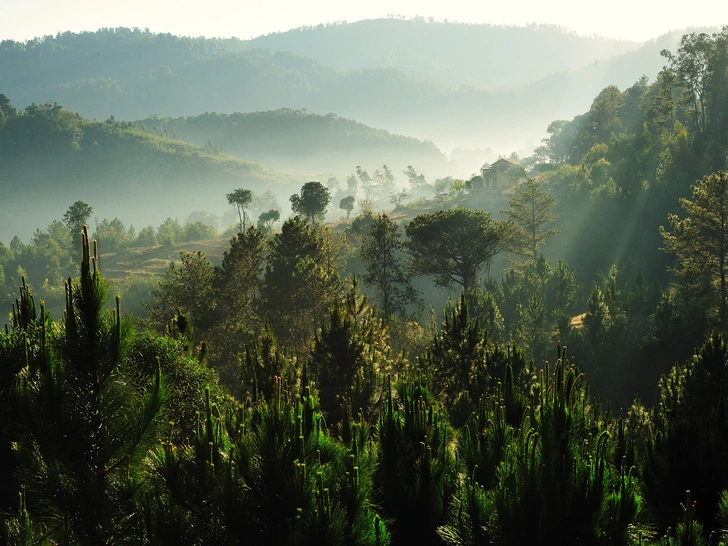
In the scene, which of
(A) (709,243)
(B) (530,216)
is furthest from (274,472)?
(B) (530,216)

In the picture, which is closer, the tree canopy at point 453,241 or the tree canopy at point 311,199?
the tree canopy at point 453,241

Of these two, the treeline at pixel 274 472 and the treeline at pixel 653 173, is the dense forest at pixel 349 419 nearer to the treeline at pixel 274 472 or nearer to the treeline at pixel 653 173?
the treeline at pixel 274 472

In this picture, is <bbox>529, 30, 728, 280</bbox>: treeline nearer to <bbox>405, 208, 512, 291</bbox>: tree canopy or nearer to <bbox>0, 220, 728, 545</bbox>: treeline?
<bbox>405, 208, 512, 291</bbox>: tree canopy

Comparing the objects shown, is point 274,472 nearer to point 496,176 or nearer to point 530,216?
point 530,216

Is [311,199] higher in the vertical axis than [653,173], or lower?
lower

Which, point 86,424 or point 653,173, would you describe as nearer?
point 86,424

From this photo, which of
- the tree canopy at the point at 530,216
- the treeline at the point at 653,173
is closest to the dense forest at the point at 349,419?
the tree canopy at the point at 530,216

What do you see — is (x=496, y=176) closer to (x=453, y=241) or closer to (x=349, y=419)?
(x=453, y=241)

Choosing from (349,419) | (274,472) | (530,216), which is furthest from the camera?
(530,216)

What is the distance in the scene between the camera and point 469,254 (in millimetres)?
55219

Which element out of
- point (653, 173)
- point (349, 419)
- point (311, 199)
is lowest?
point (349, 419)

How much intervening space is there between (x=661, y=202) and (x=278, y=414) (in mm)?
77966

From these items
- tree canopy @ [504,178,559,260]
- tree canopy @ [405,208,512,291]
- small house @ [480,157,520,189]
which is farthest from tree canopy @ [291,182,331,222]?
small house @ [480,157,520,189]

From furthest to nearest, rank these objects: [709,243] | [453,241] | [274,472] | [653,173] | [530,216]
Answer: [653,173], [530,216], [453,241], [709,243], [274,472]
